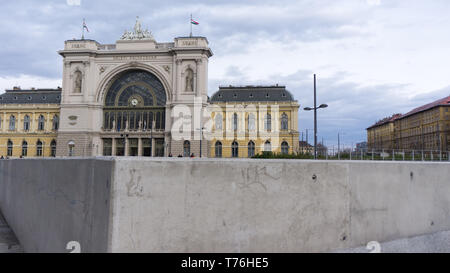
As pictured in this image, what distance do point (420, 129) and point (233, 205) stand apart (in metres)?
98.7

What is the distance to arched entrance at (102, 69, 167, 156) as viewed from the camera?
199 ft

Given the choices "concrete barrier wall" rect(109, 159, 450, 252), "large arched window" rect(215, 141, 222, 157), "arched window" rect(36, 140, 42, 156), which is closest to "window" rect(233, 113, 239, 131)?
"large arched window" rect(215, 141, 222, 157)

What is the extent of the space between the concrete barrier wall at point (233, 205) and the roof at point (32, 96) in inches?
2853

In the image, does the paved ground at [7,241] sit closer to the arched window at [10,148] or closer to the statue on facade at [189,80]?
the statue on facade at [189,80]

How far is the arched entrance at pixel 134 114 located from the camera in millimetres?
60719

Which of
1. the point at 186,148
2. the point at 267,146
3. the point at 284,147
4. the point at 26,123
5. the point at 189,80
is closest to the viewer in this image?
the point at 186,148

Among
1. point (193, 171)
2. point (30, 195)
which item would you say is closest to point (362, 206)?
point (193, 171)

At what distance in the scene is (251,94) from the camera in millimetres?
66250

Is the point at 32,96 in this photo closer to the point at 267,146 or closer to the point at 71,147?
the point at 71,147

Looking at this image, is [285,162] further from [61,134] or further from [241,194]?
[61,134]

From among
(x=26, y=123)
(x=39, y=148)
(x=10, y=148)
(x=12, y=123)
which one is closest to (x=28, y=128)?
(x=26, y=123)

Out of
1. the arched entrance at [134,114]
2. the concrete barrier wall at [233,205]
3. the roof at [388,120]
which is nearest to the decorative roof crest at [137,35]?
the arched entrance at [134,114]

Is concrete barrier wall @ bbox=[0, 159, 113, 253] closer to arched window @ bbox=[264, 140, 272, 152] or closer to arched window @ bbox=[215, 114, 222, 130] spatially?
Answer: arched window @ bbox=[215, 114, 222, 130]
